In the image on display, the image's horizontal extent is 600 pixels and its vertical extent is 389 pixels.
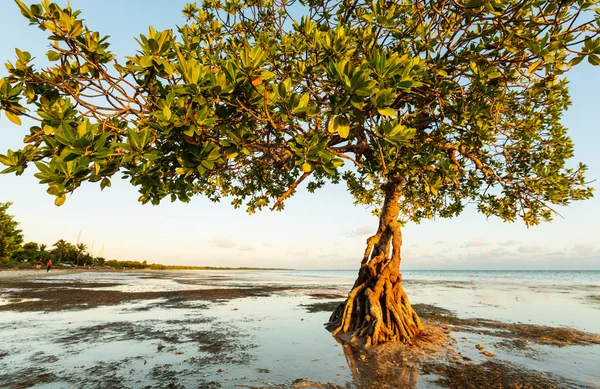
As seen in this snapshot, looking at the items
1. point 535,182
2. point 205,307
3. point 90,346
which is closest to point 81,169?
point 90,346

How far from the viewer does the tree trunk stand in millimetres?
8125

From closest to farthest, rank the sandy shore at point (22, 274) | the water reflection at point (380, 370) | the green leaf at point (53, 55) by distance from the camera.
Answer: the green leaf at point (53, 55) < the water reflection at point (380, 370) < the sandy shore at point (22, 274)

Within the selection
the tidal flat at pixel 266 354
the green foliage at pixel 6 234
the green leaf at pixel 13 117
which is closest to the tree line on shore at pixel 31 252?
the green foliage at pixel 6 234

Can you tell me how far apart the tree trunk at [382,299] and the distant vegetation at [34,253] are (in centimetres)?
5175

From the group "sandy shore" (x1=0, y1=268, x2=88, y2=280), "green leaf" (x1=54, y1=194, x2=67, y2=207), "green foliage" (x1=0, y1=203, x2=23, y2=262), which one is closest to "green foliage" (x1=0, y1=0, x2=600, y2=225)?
"green leaf" (x1=54, y1=194, x2=67, y2=207)

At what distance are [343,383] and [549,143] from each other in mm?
8263

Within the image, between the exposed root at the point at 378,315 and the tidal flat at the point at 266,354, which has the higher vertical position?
the exposed root at the point at 378,315

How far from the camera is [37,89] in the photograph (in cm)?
390

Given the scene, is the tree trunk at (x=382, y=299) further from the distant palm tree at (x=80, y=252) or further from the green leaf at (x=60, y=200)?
the distant palm tree at (x=80, y=252)

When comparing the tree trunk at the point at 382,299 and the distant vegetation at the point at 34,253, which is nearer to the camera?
the tree trunk at the point at 382,299

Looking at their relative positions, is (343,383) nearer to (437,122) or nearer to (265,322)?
(437,122)

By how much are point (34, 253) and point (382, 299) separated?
75658mm

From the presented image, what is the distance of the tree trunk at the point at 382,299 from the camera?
26.7ft

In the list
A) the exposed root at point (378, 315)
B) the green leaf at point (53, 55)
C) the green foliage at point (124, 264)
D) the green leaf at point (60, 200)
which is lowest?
the green foliage at point (124, 264)
